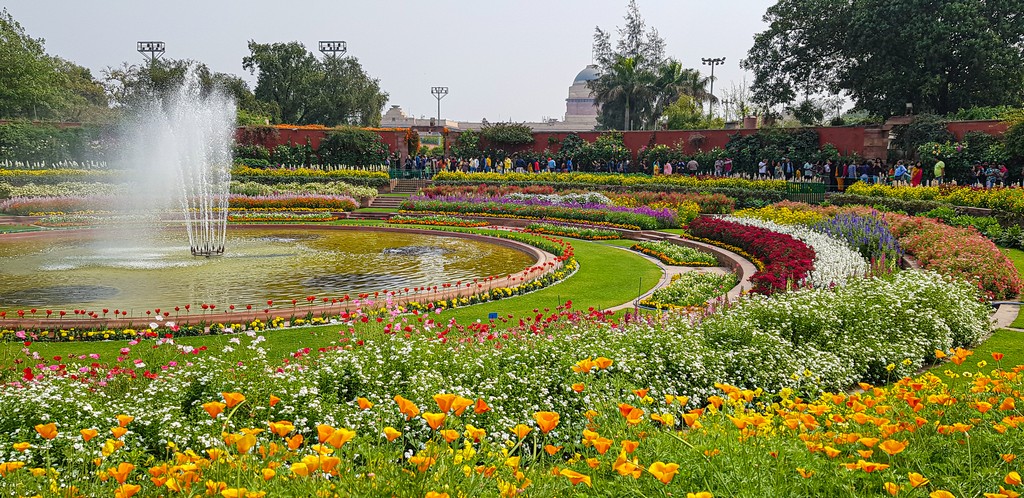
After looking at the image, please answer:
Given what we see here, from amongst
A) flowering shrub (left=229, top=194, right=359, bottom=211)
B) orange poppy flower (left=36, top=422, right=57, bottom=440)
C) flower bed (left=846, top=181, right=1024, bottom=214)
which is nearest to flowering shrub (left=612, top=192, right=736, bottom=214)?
flower bed (left=846, top=181, right=1024, bottom=214)

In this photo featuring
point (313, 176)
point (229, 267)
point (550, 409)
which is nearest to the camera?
point (550, 409)

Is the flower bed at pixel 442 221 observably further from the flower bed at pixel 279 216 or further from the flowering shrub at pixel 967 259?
the flowering shrub at pixel 967 259

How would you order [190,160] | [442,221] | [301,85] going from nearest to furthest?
[442,221] < [190,160] < [301,85]

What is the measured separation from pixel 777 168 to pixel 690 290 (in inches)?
862

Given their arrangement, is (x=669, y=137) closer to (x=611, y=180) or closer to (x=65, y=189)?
(x=611, y=180)

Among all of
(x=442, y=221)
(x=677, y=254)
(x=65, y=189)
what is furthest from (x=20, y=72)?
(x=677, y=254)

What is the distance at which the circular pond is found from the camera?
10484mm

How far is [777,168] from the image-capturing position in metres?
30.4

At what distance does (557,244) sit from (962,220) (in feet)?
26.1

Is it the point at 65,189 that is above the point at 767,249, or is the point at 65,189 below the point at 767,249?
above

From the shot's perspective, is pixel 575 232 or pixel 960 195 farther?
pixel 575 232

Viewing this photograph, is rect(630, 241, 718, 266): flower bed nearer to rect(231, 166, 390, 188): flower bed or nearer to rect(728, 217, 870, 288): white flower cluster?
rect(728, 217, 870, 288): white flower cluster

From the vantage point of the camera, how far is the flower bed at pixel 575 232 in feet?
58.3

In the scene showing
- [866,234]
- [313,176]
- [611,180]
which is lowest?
[866,234]
